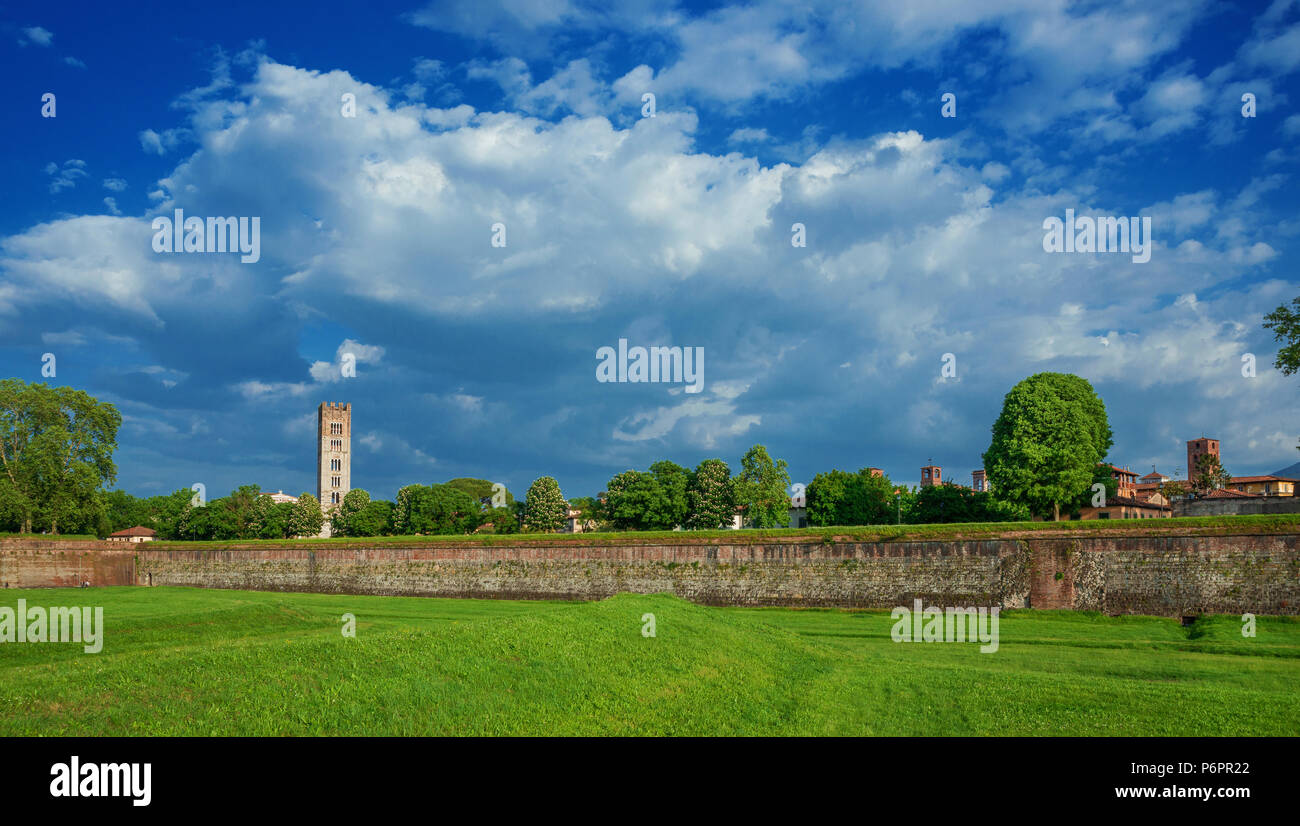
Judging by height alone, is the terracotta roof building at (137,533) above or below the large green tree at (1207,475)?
below

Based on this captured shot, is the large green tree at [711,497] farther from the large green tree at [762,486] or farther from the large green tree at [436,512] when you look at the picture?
the large green tree at [436,512]

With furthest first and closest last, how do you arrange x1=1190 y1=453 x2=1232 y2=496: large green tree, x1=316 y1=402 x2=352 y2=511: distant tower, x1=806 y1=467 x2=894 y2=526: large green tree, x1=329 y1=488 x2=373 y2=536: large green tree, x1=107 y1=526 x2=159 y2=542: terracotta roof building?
x1=316 y1=402 x2=352 y2=511: distant tower → x1=107 y1=526 x2=159 y2=542: terracotta roof building → x1=329 y1=488 x2=373 y2=536: large green tree → x1=806 y1=467 x2=894 y2=526: large green tree → x1=1190 y1=453 x2=1232 y2=496: large green tree

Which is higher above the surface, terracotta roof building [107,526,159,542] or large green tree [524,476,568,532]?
large green tree [524,476,568,532]

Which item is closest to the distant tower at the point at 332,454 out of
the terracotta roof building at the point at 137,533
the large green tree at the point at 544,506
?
the terracotta roof building at the point at 137,533

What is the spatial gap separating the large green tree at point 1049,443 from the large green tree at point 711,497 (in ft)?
82.4

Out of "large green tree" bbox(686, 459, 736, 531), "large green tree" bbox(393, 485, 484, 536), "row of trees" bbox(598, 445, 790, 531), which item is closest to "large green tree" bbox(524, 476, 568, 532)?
"large green tree" bbox(393, 485, 484, 536)

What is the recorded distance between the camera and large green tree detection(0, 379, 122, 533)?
6241 centimetres

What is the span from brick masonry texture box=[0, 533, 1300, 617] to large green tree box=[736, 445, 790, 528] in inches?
1114

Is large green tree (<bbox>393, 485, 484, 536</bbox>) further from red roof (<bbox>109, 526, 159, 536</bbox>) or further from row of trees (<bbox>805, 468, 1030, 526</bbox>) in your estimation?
red roof (<bbox>109, 526, 159, 536</bbox>)

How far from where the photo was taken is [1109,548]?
3547 centimetres

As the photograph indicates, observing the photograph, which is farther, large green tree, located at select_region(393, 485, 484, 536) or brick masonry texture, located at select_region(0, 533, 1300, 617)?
large green tree, located at select_region(393, 485, 484, 536)

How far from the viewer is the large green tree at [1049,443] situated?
54156 mm

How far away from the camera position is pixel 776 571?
42688mm
